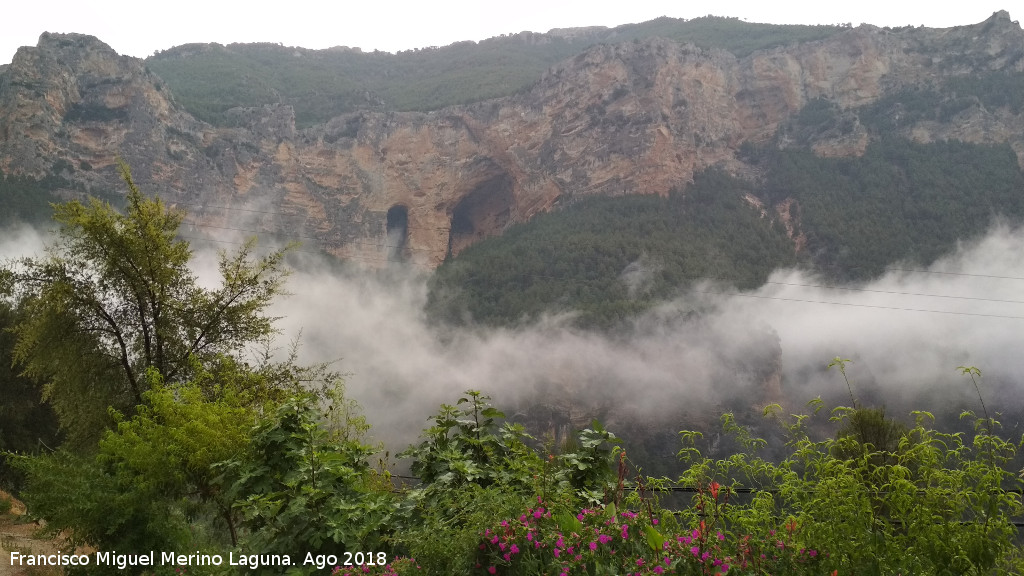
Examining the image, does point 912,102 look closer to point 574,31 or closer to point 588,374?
point 588,374

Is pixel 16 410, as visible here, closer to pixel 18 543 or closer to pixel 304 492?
pixel 18 543

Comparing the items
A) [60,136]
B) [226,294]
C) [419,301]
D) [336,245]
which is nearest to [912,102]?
[419,301]

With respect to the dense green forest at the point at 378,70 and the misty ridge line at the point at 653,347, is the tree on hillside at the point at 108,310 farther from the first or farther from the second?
the dense green forest at the point at 378,70

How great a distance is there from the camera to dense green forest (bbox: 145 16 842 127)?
322 feet

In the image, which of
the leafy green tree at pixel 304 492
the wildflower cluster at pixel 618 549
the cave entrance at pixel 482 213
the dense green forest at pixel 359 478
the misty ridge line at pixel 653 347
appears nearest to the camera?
the wildflower cluster at pixel 618 549

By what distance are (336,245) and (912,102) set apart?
9157 centimetres

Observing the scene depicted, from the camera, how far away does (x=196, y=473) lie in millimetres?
8328

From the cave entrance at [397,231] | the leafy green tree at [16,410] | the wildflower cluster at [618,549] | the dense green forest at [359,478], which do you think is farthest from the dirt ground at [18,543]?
the cave entrance at [397,231]

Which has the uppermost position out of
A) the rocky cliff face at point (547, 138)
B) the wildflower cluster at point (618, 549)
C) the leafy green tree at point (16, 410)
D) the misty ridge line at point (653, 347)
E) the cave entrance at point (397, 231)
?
the rocky cliff face at point (547, 138)

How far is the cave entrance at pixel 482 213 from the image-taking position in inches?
3824

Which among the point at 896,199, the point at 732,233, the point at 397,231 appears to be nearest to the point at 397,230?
the point at 397,231

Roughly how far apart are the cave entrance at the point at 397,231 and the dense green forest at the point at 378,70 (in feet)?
58.3

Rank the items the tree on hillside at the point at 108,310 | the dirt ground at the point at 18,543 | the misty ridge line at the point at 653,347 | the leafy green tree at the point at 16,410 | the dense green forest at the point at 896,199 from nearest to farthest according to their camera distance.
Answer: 1. the dirt ground at the point at 18,543
2. the tree on hillside at the point at 108,310
3. the leafy green tree at the point at 16,410
4. the misty ridge line at the point at 653,347
5. the dense green forest at the point at 896,199

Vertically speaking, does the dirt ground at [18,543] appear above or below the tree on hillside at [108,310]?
below
